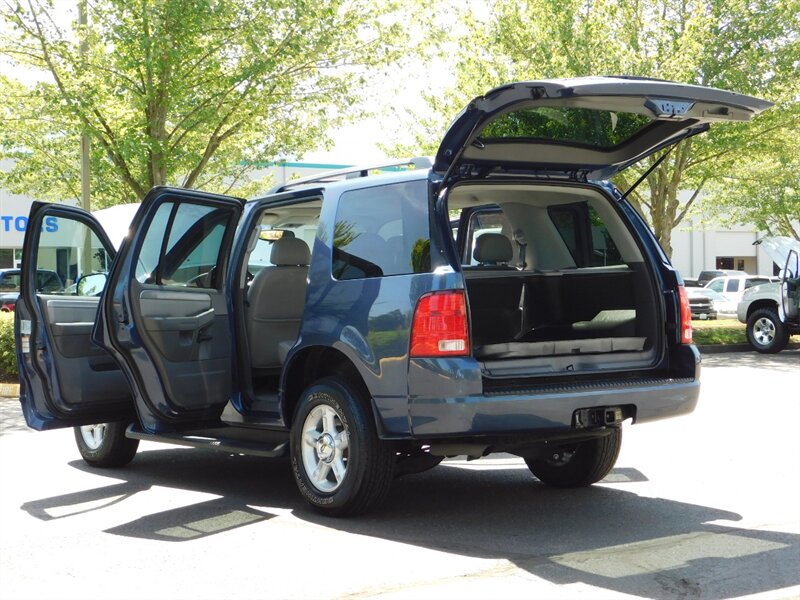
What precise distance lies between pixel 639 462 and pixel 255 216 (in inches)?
134

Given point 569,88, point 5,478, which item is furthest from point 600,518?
point 5,478

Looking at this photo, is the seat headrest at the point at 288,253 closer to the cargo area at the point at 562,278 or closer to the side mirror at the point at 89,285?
the cargo area at the point at 562,278

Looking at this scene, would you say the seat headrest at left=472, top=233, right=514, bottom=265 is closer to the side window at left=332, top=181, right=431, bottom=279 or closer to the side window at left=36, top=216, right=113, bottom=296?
the side window at left=332, top=181, right=431, bottom=279

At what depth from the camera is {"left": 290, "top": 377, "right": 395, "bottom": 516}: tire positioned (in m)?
5.97

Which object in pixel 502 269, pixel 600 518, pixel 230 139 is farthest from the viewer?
pixel 230 139

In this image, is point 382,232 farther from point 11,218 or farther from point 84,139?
point 11,218

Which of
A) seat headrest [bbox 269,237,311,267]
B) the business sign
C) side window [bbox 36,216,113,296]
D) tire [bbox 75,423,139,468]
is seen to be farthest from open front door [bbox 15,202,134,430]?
the business sign

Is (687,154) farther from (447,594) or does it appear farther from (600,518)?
(447,594)

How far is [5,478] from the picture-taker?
26.0ft

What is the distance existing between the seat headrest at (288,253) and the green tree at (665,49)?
13757mm

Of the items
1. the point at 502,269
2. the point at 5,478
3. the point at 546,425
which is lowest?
the point at 5,478

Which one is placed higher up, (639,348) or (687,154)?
(687,154)

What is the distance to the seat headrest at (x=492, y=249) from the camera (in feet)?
21.5

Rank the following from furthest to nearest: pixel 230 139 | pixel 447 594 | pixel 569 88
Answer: pixel 230 139, pixel 569 88, pixel 447 594
